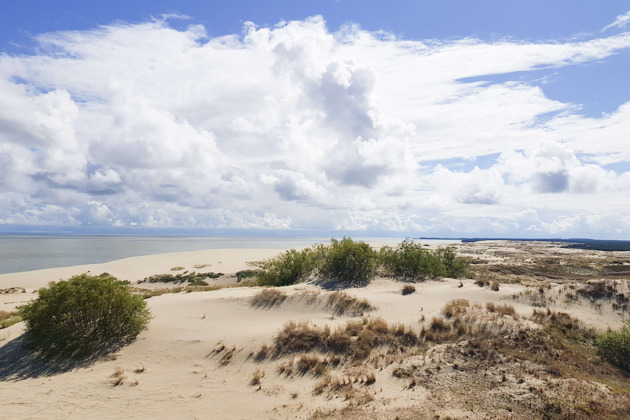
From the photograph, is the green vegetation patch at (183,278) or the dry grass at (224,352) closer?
the dry grass at (224,352)

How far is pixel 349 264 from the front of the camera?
22922mm

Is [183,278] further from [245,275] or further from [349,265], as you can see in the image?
[349,265]

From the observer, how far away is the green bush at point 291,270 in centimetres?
2444

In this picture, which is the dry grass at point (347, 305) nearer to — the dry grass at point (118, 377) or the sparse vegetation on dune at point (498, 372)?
the sparse vegetation on dune at point (498, 372)

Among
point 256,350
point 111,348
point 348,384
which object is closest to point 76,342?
point 111,348

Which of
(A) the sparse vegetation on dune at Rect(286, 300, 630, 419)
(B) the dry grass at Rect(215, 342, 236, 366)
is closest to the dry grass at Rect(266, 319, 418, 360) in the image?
(A) the sparse vegetation on dune at Rect(286, 300, 630, 419)

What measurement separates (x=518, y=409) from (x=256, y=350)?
7525 mm

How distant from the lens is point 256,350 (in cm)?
1218

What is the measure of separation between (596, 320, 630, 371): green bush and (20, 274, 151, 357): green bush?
16056 mm

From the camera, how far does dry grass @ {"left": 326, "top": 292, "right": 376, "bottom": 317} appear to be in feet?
53.5

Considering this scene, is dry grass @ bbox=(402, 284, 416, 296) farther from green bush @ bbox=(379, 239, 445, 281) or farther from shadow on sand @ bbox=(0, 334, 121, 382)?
shadow on sand @ bbox=(0, 334, 121, 382)

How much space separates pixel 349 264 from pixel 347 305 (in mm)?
6249

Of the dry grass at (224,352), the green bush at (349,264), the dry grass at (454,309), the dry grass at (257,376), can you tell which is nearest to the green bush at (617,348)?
the dry grass at (454,309)

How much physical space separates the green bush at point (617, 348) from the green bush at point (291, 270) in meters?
15.2
